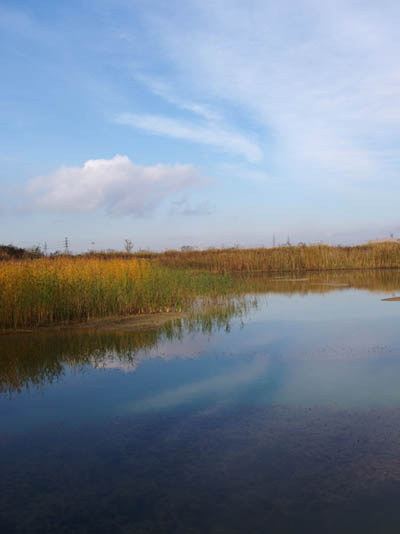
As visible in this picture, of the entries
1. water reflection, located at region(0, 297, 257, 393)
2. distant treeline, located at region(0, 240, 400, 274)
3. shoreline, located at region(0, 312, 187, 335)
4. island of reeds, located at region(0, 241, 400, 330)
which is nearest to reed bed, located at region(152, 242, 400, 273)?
distant treeline, located at region(0, 240, 400, 274)

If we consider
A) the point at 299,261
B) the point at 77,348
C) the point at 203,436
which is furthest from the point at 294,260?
the point at 203,436

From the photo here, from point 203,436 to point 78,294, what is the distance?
5779mm

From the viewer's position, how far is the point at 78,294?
8367 mm

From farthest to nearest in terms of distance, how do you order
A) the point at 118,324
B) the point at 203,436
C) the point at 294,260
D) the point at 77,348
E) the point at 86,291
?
the point at 294,260 < the point at 86,291 < the point at 118,324 < the point at 77,348 < the point at 203,436

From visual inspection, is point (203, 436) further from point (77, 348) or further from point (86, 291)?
point (86, 291)

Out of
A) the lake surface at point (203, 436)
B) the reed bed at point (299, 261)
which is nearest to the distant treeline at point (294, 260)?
the reed bed at point (299, 261)

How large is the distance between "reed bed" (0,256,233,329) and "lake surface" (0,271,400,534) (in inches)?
62.1

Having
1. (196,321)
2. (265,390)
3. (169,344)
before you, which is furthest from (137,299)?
(265,390)

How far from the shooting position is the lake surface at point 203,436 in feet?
7.29

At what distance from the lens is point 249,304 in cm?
981

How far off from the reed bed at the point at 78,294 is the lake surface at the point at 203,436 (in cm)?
158

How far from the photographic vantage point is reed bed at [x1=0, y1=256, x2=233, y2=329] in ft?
24.9

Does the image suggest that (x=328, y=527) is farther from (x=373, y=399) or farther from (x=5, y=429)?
(x=5, y=429)

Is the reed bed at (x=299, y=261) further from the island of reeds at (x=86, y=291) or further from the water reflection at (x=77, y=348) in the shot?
the water reflection at (x=77, y=348)
